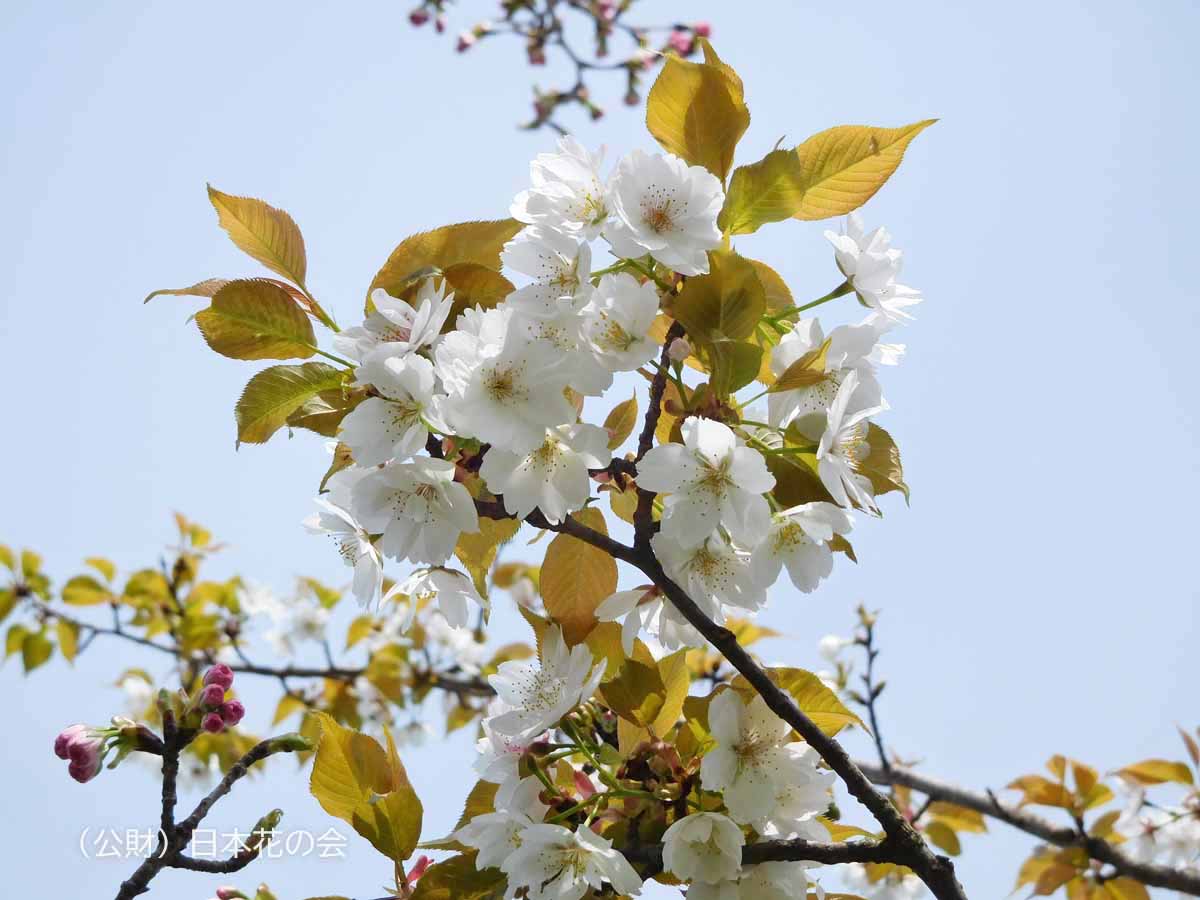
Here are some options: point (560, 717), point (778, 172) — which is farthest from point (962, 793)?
point (778, 172)

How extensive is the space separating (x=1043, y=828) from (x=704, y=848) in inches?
66.7

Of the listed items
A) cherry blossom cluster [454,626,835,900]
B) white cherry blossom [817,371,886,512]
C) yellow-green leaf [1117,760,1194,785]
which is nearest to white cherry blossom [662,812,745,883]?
cherry blossom cluster [454,626,835,900]

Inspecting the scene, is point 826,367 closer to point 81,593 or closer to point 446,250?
point 446,250

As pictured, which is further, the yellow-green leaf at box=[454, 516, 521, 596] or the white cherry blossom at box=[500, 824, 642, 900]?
the yellow-green leaf at box=[454, 516, 521, 596]

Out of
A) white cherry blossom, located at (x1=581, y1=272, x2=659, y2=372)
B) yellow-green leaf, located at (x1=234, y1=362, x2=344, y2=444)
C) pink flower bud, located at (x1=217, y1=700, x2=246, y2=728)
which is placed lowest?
pink flower bud, located at (x1=217, y1=700, x2=246, y2=728)

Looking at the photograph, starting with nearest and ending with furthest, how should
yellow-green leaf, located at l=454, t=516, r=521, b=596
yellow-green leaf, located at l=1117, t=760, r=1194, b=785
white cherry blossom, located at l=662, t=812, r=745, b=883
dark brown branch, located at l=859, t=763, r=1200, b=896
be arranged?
white cherry blossom, located at l=662, t=812, r=745, b=883
yellow-green leaf, located at l=454, t=516, r=521, b=596
dark brown branch, located at l=859, t=763, r=1200, b=896
yellow-green leaf, located at l=1117, t=760, r=1194, b=785

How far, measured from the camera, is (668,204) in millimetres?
1010

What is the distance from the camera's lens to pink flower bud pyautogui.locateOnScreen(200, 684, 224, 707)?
4.21 ft

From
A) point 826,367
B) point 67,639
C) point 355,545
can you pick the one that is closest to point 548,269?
point 826,367

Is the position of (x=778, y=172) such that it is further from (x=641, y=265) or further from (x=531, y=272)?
(x=531, y=272)

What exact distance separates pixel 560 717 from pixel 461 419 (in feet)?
1.21

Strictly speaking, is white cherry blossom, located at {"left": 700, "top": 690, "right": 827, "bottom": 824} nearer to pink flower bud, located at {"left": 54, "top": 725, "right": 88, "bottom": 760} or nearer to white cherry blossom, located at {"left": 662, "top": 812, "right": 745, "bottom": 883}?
white cherry blossom, located at {"left": 662, "top": 812, "right": 745, "bottom": 883}

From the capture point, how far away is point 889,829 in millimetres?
1084

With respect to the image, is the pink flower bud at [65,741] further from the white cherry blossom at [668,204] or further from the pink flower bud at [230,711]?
the white cherry blossom at [668,204]
